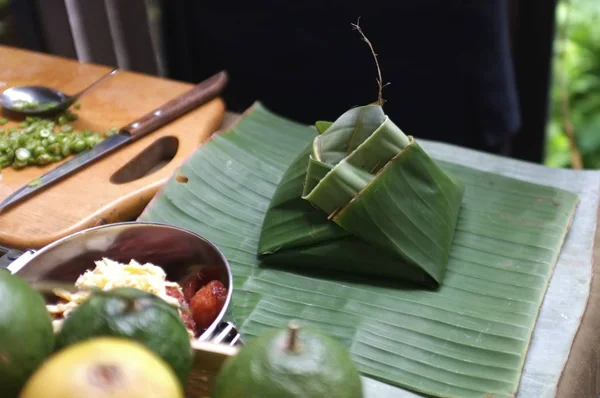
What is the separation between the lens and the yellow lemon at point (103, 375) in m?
0.42

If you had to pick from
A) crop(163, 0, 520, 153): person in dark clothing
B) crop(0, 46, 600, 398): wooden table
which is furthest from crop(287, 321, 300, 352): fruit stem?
crop(163, 0, 520, 153): person in dark clothing

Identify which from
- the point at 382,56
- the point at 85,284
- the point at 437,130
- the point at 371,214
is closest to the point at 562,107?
the point at 437,130

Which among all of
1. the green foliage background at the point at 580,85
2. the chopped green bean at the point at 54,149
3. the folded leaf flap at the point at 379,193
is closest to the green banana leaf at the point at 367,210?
the folded leaf flap at the point at 379,193

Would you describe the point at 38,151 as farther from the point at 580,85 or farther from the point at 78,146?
the point at 580,85

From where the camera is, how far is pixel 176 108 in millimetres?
1623

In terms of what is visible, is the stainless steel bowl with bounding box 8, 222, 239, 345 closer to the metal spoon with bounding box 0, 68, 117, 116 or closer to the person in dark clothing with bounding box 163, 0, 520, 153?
the metal spoon with bounding box 0, 68, 117, 116

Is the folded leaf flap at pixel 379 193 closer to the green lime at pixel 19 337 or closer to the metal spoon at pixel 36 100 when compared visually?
the green lime at pixel 19 337

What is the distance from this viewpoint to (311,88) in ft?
7.22

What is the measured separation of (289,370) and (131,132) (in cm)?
116

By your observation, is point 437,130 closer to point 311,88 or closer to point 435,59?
point 435,59

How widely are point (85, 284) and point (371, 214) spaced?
0.53 meters

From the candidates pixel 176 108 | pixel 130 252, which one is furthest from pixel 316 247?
pixel 176 108

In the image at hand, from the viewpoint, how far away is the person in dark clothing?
187 cm

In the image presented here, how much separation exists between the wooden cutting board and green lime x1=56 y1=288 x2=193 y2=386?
0.73 m
